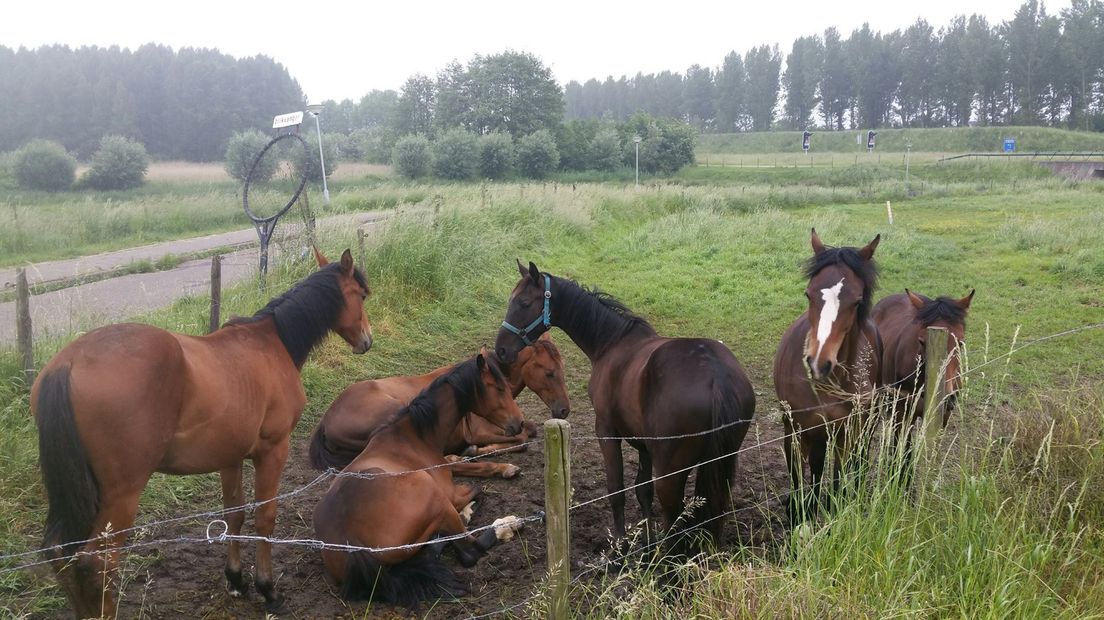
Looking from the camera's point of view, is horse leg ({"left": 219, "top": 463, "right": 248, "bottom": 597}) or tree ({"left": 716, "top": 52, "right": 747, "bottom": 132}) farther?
tree ({"left": 716, "top": 52, "right": 747, "bottom": 132})

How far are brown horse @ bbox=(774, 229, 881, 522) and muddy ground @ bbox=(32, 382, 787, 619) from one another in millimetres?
296

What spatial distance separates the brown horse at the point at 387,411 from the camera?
5613mm

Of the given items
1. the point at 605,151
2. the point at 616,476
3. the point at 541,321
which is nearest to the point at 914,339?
the point at 616,476

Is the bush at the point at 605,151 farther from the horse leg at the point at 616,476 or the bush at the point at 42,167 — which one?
the horse leg at the point at 616,476

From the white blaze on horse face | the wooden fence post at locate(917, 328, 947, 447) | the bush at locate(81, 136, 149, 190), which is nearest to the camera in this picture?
the wooden fence post at locate(917, 328, 947, 447)

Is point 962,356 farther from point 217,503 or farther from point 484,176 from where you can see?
point 484,176

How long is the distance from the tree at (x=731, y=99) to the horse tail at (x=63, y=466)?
99.0 meters

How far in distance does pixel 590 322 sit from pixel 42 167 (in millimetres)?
30215

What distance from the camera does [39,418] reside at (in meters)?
3.10

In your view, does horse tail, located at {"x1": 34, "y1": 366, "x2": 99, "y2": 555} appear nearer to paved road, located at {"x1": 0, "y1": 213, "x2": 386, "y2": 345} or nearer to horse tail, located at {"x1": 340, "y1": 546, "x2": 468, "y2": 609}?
horse tail, located at {"x1": 340, "y1": 546, "x2": 468, "y2": 609}

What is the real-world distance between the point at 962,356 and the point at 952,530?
3.99 ft

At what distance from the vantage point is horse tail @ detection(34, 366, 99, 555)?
3092 millimetres

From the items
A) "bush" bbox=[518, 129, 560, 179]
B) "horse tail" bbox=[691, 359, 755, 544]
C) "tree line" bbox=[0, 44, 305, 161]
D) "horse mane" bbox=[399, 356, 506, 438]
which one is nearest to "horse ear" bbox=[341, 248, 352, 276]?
"horse mane" bbox=[399, 356, 506, 438]

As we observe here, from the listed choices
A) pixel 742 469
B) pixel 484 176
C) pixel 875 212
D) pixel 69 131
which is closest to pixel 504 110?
pixel 484 176
